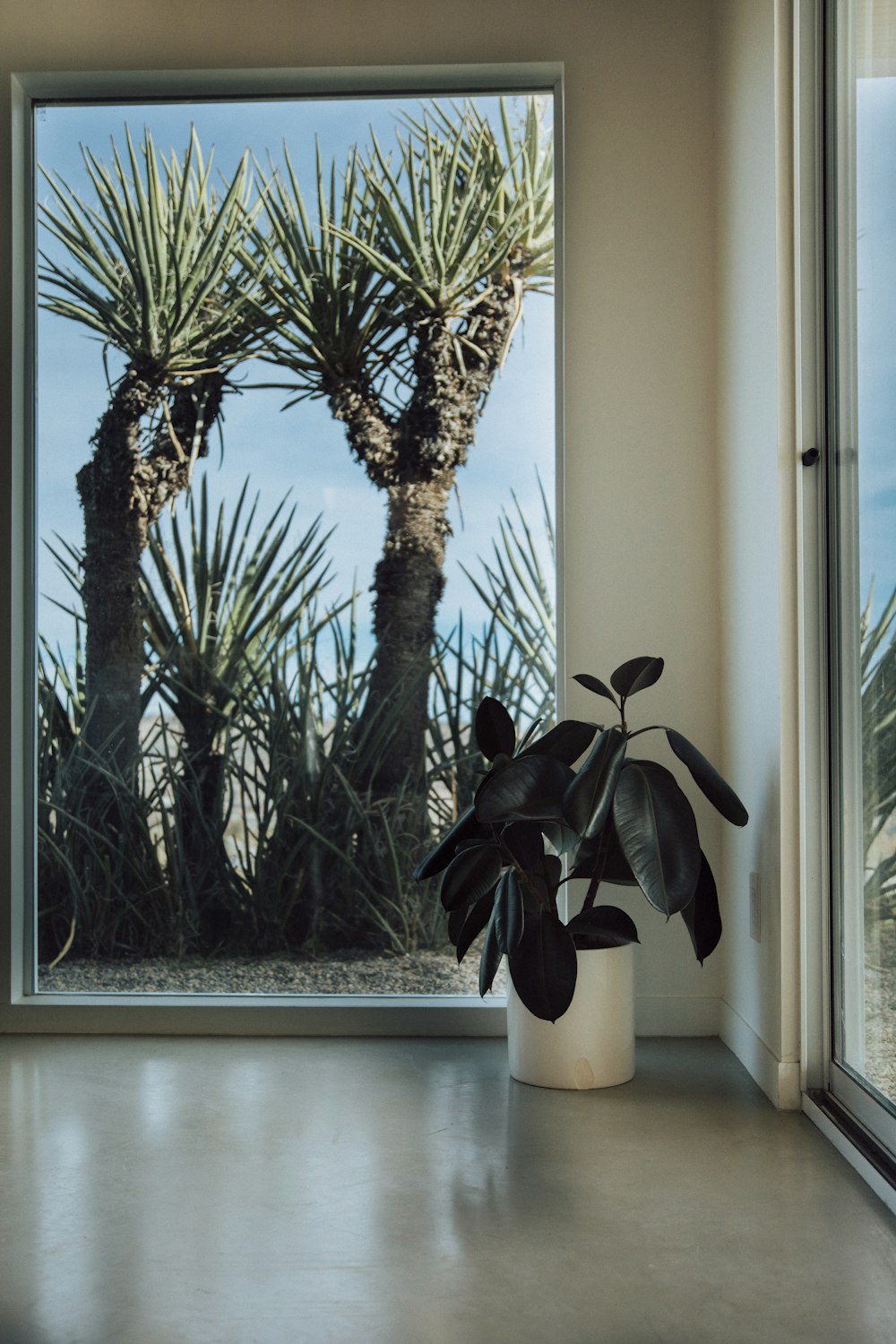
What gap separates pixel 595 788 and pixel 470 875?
356 millimetres

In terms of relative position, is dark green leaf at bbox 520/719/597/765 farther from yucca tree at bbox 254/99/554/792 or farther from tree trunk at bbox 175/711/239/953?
tree trunk at bbox 175/711/239/953

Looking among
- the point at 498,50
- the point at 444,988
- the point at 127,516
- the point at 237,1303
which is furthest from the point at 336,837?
the point at 498,50

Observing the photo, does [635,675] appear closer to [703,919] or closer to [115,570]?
[703,919]

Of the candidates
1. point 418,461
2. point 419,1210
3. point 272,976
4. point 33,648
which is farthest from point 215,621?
point 419,1210

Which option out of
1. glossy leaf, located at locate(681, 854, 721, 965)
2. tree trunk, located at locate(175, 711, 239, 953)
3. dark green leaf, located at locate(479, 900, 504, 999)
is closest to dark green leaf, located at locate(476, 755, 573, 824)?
dark green leaf, located at locate(479, 900, 504, 999)

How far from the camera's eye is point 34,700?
3.08 metres

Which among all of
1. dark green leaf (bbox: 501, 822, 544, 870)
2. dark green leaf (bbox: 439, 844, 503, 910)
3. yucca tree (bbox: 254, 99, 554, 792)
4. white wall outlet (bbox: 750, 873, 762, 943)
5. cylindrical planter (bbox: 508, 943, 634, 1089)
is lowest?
cylindrical planter (bbox: 508, 943, 634, 1089)

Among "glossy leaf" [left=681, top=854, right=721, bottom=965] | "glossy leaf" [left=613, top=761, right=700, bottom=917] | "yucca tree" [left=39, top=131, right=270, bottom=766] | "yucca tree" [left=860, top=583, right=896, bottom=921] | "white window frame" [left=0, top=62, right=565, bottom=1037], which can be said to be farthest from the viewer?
"yucca tree" [left=39, top=131, right=270, bottom=766]

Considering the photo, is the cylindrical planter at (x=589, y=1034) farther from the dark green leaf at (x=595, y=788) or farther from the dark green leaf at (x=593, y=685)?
the dark green leaf at (x=593, y=685)

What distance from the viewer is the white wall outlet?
8.30 feet

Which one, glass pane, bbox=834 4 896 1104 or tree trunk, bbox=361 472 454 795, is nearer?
glass pane, bbox=834 4 896 1104

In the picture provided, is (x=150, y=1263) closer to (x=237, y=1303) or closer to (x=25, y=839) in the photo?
(x=237, y=1303)

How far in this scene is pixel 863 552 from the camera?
211cm

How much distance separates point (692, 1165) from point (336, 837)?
4.23 feet
